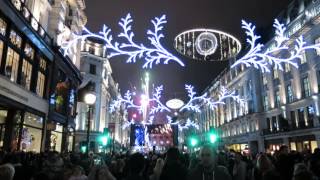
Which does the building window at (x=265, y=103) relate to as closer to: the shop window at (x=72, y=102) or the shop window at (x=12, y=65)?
the shop window at (x=72, y=102)

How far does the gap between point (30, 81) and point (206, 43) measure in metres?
20.1

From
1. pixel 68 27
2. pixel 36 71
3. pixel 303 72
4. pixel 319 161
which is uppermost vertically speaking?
pixel 68 27

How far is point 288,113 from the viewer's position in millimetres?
51719

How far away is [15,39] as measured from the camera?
71.6 ft

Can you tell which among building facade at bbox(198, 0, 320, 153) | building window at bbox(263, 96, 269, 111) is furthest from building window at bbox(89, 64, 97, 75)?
building window at bbox(263, 96, 269, 111)

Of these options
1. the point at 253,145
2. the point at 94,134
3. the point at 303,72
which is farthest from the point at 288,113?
the point at 94,134

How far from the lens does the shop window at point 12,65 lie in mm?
20906

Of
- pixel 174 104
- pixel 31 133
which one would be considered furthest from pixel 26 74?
pixel 174 104

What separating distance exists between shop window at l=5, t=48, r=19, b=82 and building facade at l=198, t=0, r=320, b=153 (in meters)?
28.0

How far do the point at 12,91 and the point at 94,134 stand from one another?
4279 cm

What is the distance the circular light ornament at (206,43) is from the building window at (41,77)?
69.6 ft

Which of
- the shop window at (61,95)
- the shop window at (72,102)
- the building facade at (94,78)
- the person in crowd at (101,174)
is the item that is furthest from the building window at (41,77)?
the building facade at (94,78)

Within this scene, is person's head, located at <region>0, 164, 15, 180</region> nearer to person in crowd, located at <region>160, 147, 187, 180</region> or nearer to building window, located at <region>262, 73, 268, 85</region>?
person in crowd, located at <region>160, 147, 187, 180</region>

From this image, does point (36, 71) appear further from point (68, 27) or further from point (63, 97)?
point (68, 27)
